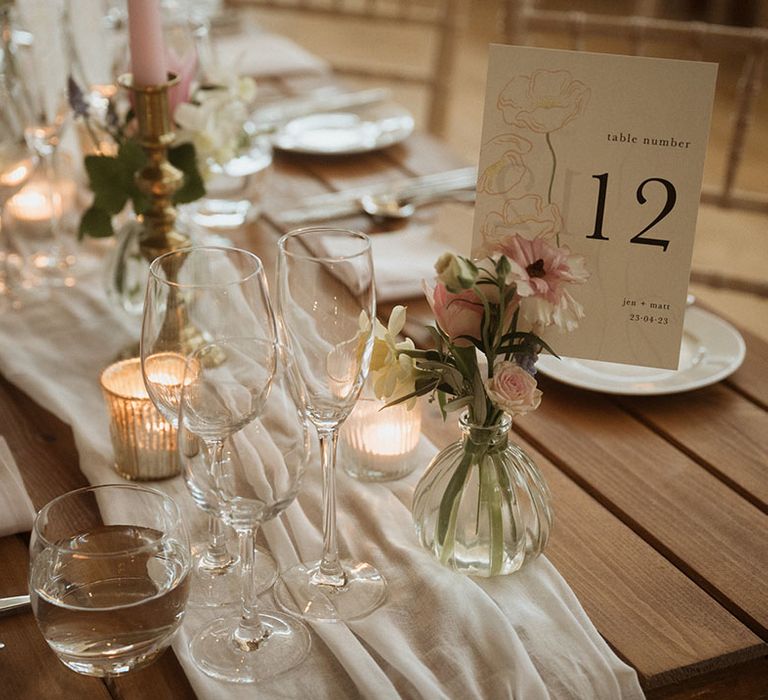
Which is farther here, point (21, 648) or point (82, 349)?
point (82, 349)

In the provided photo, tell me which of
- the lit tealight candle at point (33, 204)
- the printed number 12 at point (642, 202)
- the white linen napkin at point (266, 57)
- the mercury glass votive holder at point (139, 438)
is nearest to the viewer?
the printed number 12 at point (642, 202)

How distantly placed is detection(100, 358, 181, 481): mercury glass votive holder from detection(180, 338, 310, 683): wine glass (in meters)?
0.21

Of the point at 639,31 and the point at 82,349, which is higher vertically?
the point at 639,31

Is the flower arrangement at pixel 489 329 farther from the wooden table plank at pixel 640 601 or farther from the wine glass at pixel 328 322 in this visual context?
the wooden table plank at pixel 640 601

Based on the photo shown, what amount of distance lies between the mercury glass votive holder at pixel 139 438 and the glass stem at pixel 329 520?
192 mm

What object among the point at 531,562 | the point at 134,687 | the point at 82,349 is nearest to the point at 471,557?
the point at 531,562

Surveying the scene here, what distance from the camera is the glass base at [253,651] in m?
0.76

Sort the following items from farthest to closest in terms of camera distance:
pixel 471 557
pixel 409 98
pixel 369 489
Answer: pixel 409 98 < pixel 369 489 < pixel 471 557

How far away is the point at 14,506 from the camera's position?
911 mm

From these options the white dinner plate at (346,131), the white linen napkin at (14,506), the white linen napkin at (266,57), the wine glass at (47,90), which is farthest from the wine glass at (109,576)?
the white linen napkin at (266,57)

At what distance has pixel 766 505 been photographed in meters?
0.99

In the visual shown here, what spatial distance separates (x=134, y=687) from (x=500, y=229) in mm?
427

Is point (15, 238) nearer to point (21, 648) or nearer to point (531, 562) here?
point (21, 648)

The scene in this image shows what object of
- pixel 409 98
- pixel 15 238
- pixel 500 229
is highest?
pixel 500 229
